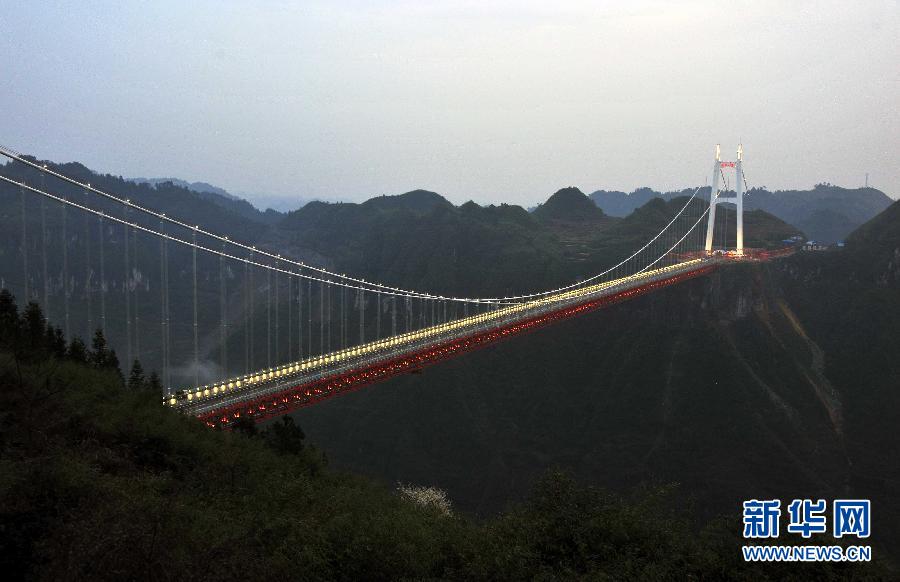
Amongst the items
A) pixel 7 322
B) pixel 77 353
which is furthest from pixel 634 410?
pixel 7 322

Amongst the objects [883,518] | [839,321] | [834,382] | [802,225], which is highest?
[802,225]

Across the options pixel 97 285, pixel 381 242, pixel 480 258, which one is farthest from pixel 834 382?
pixel 97 285

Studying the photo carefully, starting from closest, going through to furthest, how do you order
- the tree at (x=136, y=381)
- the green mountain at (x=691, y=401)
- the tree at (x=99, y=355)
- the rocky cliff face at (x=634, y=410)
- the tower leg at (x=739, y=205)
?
the tree at (x=136, y=381), the tree at (x=99, y=355), the green mountain at (x=691, y=401), the rocky cliff face at (x=634, y=410), the tower leg at (x=739, y=205)

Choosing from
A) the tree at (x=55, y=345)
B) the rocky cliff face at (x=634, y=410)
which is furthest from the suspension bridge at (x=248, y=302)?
the rocky cliff face at (x=634, y=410)

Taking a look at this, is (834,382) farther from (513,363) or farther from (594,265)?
(594,265)

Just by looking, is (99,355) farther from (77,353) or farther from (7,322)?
(7,322)

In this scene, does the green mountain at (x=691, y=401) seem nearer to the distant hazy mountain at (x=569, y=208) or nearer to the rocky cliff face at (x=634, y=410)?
the rocky cliff face at (x=634, y=410)

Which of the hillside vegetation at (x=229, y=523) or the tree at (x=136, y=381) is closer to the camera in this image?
the hillside vegetation at (x=229, y=523)
